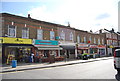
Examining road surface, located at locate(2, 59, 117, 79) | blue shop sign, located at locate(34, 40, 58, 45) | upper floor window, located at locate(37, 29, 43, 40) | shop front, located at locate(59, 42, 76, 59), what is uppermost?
upper floor window, located at locate(37, 29, 43, 40)

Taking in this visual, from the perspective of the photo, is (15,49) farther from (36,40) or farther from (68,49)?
(68,49)

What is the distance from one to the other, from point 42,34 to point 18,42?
4.89 meters

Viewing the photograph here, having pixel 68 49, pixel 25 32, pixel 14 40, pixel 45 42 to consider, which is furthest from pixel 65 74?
pixel 68 49

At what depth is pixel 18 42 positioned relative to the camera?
18422 mm

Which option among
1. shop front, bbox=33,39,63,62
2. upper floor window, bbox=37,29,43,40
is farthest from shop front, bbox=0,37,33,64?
upper floor window, bbox=37,29,43,40

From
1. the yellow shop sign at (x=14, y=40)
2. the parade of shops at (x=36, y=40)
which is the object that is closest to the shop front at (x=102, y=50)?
the parade of shops at (x=36, y=40)

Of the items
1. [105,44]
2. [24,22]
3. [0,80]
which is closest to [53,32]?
[24,22]

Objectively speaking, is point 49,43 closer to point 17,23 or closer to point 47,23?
point 47,23

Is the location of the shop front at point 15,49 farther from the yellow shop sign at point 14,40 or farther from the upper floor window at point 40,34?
the upper floor window at point 40,34

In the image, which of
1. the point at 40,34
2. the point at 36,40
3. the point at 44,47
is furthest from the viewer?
the point at 40,34

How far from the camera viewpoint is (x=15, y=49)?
19.2m

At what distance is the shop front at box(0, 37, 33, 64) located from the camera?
55.8ft

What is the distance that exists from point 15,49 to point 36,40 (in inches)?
141

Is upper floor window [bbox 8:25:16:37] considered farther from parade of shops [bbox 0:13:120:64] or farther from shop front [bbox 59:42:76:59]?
shop front [bbox 59:42:76:59]
